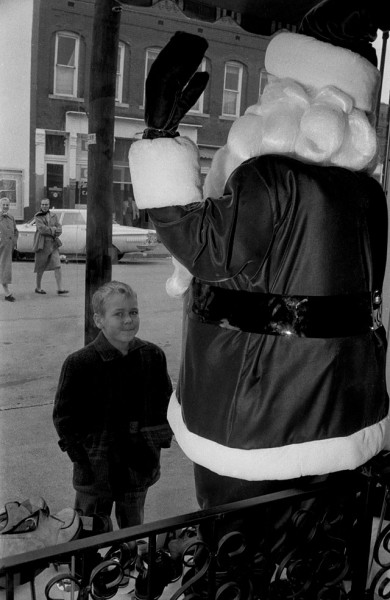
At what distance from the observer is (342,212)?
1244 millimetres

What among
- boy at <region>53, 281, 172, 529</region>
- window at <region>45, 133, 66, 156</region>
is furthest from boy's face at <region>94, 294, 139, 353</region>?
window at <region>45, 133, 66, 156</region>

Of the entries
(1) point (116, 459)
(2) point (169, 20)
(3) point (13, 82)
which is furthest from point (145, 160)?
(1) point (116, 459)

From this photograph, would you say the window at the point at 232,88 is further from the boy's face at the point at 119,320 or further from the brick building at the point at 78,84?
the boy's face at the point at 119,320

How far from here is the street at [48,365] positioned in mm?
2410

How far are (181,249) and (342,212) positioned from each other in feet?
1.11

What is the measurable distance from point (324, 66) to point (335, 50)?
0.14 ft

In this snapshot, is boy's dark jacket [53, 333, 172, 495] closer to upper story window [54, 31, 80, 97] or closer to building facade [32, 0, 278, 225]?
building facade [32, 0, 278, 225]

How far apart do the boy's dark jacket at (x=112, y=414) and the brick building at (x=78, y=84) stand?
55cm

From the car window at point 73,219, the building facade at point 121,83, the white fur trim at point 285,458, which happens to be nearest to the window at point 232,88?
the building facade at point 121,83

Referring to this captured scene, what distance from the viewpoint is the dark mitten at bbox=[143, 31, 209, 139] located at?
1.20 m

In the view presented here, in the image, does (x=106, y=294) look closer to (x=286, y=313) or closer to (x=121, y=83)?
(x=121, y=83)

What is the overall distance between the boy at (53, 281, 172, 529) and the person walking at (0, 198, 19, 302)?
349 mm

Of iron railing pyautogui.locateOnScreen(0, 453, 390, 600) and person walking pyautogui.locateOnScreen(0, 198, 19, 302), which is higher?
person walking pyautogui.locateOnScreen(0, 198, 19, 302)

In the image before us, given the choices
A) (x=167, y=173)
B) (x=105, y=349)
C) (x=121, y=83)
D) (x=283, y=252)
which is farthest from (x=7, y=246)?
(x=283, y=252)
